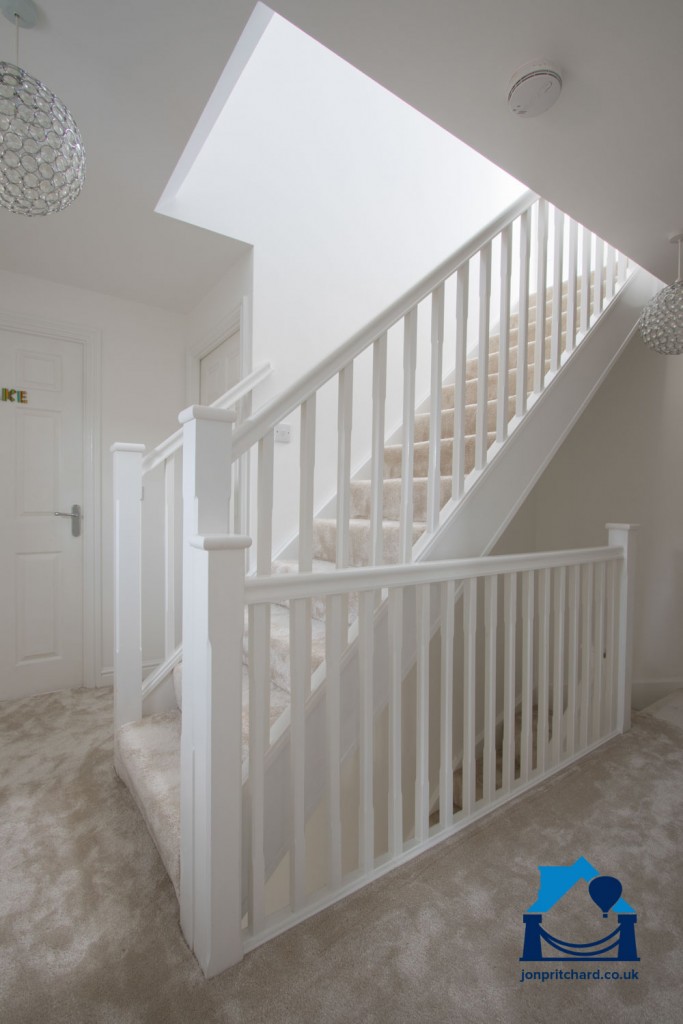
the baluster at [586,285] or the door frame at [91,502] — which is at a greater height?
the baluster at [586,285]

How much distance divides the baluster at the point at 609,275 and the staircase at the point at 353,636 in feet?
0.04

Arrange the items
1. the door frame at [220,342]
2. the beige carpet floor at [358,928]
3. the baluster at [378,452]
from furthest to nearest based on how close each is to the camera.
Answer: the door frame at [220,342] → the baluster at [378,452] → the beige carpet floor at [358,928]

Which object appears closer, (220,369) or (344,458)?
(344,458)

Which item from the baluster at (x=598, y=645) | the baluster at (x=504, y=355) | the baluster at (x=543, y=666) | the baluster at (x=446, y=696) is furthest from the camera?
the baluster at (x=598, y=645)

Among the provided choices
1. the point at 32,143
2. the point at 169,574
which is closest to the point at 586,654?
the point at 169,574

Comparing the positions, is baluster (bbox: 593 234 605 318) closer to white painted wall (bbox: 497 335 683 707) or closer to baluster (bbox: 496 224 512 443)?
baluster (bbox: 496 224 512 443)

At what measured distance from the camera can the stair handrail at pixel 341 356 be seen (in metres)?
1.09

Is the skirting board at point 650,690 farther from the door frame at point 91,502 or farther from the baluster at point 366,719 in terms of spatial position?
the door frame at point 91,502

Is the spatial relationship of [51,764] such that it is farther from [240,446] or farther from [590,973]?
[590,973]

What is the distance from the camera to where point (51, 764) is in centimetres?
192

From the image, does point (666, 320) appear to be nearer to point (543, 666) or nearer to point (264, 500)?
point (543, 666)

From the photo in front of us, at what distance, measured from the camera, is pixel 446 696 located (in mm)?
1492

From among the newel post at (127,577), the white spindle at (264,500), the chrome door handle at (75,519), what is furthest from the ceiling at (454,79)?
the chrome door handle at (75,519)

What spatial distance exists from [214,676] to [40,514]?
2.25 meters
